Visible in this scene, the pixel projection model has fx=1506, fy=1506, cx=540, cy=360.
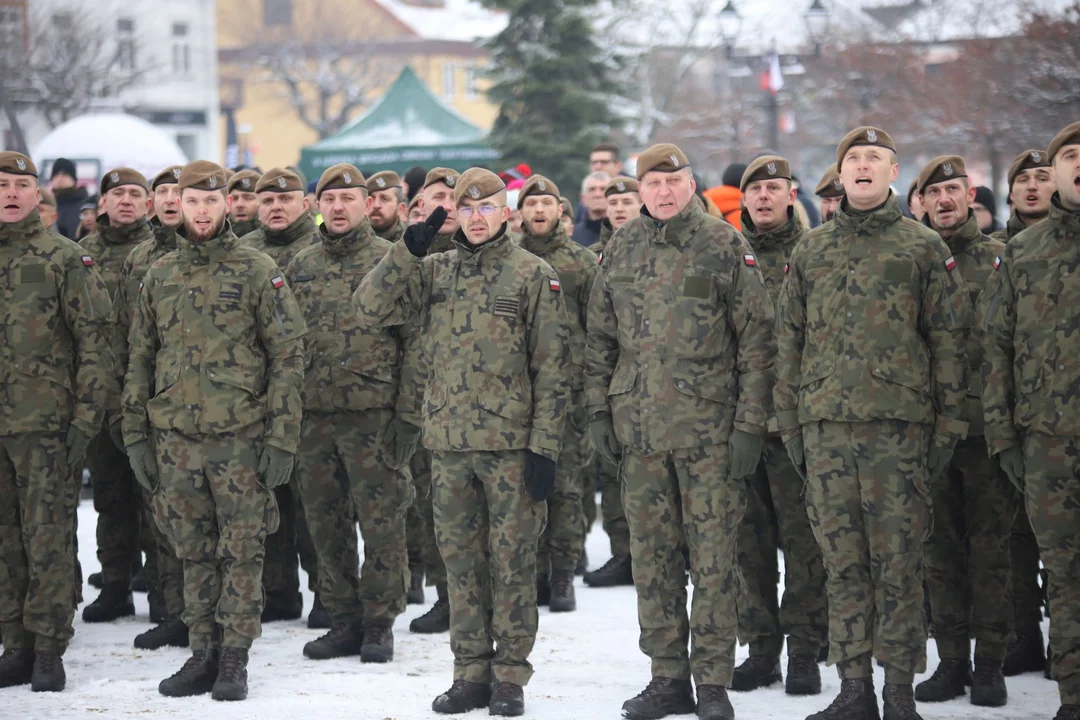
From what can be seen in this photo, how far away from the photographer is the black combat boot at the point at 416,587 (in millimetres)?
9273

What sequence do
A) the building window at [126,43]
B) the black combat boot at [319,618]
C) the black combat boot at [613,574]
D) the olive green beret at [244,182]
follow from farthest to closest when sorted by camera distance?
1. the building window at [126,43]
2. the black combat boot at [613,574]
3. the olive green beret at [244,182]
4. the black combat boot at [319,618]

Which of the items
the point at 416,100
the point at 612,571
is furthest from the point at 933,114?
the point at 612,571

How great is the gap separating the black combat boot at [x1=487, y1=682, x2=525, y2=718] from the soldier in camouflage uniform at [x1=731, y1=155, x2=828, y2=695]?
106cm

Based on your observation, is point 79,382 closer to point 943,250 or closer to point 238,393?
point 238,393

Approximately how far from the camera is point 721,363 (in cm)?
669

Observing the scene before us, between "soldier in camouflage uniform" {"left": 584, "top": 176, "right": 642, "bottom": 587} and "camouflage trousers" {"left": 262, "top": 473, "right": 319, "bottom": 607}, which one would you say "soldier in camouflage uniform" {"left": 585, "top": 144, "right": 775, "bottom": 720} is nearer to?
"camouflage trousers" {"left": 262, "top": 473, "right": 319, "bottom": 607}

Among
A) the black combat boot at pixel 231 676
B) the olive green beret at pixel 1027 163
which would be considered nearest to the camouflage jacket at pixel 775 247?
the olive green beret at pixel 1027 163

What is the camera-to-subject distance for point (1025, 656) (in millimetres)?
7492

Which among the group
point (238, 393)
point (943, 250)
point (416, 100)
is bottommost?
point (238, 393)

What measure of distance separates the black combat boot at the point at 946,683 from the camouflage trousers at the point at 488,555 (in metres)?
1.84

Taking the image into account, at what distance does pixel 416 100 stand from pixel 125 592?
63.6ft

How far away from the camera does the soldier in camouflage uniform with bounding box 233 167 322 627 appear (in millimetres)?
8523

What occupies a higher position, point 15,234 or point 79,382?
point 15,234

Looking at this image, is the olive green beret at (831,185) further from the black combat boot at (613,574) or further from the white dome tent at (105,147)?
the white dome tent at (105,147)
